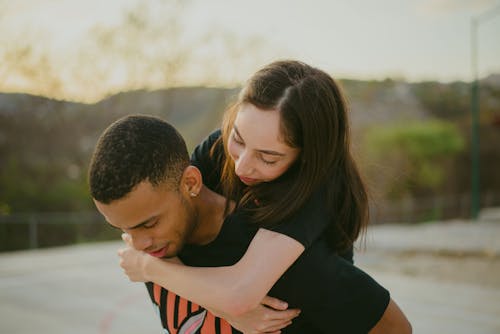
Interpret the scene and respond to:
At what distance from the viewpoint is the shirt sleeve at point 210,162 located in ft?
7.08

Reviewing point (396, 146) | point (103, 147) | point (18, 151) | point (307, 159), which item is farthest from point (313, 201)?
point (396, 146)

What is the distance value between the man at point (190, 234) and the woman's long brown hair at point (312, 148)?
0.14m

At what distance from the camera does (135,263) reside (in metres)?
1.88

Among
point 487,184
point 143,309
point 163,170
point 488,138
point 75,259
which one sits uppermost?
point 163,170

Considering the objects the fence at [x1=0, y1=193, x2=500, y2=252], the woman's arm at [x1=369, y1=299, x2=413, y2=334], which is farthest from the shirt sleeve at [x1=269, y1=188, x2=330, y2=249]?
the fence at [x1=0, y1=193, x2=500, y2=252]

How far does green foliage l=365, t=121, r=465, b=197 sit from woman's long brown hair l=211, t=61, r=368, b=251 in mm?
18269

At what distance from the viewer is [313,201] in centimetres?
175

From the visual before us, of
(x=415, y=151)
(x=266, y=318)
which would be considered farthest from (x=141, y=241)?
(x=415, y=151)

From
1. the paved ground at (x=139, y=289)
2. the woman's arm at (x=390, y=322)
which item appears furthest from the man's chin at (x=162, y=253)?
the paved ground at (x=139, y=289)

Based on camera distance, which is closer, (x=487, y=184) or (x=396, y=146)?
(x=396, y=146)

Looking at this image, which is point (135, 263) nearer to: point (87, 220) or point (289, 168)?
point (289, 168)

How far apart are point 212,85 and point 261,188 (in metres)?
A: 17.8

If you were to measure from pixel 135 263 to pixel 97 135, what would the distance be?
57.0 feet

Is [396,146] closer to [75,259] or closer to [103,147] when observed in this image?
[75,259]
